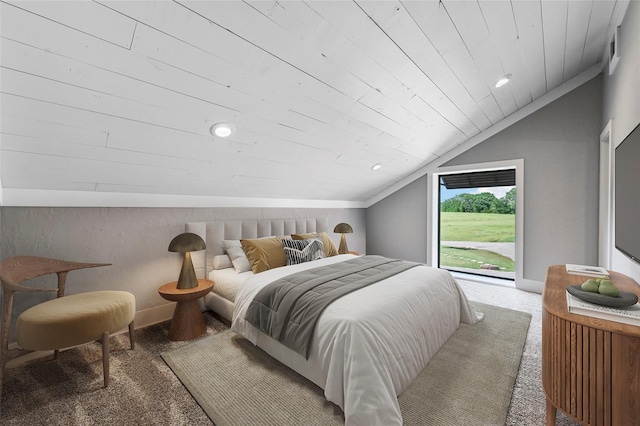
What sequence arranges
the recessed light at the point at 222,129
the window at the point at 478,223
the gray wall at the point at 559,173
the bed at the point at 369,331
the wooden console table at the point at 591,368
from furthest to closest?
the window at the point at 478,223 < the gray wall at the point at 559,173 < the recessed light at the point at 222,129 < the bed at the point at 369,331 < the wooden console table at the point at 591,368

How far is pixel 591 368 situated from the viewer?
1173 mm

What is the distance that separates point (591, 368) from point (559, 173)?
318cm

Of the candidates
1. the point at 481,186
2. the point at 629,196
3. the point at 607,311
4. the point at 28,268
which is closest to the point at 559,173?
the point at 481,186

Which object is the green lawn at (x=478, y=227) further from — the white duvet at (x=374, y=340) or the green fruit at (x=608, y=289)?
the green fruit at (x=608, y=289)

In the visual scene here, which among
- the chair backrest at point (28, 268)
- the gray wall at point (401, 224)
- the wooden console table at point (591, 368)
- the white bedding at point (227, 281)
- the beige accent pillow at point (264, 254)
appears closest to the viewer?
the wooden console table at point (591, 368)

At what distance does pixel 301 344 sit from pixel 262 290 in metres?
0.60

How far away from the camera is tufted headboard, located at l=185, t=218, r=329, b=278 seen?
2.95 m

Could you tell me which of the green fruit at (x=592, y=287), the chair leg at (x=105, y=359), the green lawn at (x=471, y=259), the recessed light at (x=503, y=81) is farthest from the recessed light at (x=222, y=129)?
the green lawn at (x=471, y=259)

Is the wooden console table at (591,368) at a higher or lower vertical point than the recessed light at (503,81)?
lower

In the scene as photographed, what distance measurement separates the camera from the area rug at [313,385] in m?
1.51

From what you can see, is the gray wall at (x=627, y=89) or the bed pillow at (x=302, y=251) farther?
the bed pillow at (x=302, y=251)

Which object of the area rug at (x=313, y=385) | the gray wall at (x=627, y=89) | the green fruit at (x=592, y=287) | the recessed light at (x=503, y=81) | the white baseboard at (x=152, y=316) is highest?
the recessed light at (x=503, y=81)

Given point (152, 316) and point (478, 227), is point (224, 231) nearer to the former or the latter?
point (152, 316)

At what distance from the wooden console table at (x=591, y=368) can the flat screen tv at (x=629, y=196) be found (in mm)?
674
